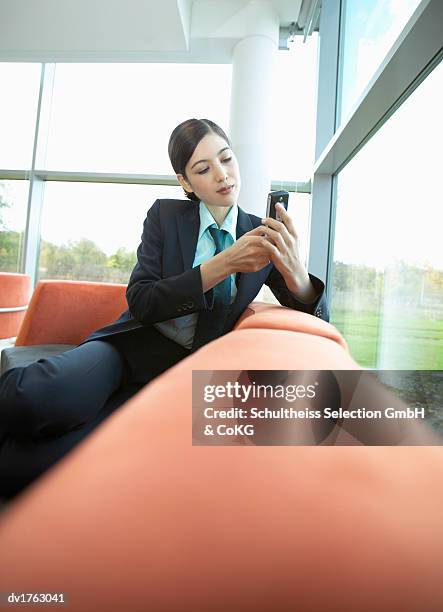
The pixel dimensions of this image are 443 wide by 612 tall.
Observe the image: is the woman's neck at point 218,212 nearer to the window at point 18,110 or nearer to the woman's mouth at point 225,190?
the woman's mouth at point 225,190

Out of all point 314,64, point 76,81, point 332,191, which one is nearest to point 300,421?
point 332,191

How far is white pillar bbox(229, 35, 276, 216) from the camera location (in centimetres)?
308

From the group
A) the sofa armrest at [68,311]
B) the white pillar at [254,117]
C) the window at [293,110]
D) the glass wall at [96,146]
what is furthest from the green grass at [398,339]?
the glass wall at [96,146]

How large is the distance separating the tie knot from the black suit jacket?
44 mm

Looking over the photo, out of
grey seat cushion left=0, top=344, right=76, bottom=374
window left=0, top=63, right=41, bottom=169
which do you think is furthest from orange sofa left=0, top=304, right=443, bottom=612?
window left=0, top=63, right=41, bottom=169

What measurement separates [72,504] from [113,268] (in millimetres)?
3852

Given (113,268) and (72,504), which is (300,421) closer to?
(72,504)

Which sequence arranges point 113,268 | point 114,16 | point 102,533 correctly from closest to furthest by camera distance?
point 102,533 < point 114,16 < point 113,268

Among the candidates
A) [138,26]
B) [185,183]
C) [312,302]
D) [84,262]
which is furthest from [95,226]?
[312,302]

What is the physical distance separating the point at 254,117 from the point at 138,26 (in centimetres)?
107

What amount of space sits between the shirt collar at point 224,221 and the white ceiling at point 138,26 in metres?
2.51

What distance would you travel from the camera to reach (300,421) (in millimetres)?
314

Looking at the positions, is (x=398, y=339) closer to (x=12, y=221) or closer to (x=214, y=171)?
(x=214, y=171)

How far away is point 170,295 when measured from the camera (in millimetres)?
917
